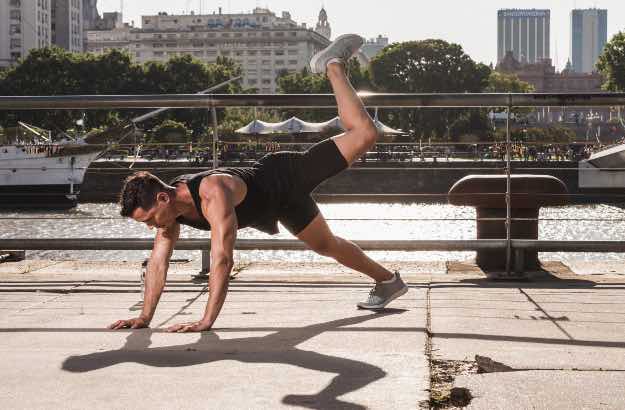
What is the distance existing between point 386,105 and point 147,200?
92.7 inches

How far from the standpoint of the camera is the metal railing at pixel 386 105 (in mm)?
6146

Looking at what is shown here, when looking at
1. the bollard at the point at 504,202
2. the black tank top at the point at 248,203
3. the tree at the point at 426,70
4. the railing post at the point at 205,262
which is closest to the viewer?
the black tank top at the point at 248,203

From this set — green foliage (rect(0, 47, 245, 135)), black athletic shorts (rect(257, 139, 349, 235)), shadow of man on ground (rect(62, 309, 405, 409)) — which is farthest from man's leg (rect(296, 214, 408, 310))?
green foliage (rect(0, 47, 245, 135))

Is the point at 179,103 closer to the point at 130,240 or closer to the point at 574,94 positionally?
the point at 130,240

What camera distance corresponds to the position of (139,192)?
13.8 ft

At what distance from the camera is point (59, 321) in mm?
4742

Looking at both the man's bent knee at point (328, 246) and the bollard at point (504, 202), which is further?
the bollard at point (504, 202)

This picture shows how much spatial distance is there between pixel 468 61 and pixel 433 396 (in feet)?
291

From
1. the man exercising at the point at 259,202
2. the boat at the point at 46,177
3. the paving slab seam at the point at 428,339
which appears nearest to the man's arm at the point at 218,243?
the man exercising at the point at 259,202

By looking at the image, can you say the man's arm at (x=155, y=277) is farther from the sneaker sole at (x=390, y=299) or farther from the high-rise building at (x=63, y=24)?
the high-rise building at (x=63, y=24)

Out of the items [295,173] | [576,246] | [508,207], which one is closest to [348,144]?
[295,173]

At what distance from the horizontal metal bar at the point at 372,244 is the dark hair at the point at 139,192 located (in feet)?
5.86

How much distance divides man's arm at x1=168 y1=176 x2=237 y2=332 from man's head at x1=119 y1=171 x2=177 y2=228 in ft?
0.49

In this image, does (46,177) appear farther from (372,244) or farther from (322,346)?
(322,346)
